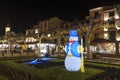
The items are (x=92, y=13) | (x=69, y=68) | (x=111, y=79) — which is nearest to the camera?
(x=111, y=79)

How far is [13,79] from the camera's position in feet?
30.1

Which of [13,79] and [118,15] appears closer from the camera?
[13,79]

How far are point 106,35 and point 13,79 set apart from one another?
28626 millimetres

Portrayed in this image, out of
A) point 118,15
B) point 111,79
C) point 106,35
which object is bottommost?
point 111,79

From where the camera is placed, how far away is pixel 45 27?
51906 mm

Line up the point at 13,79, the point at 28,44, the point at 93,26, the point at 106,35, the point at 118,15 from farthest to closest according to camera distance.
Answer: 1. the point at 28,44
2. the point at 106,35
3. the point at 118,15
4. the point at 93,26
5. the point at 13,79

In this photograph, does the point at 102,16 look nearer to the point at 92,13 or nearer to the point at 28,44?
the point at 92,13

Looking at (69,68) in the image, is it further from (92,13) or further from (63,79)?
(92,13)

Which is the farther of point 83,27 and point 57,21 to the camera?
point 57,21

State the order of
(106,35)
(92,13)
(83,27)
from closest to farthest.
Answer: (83,27)
(106,35)
(92,13)

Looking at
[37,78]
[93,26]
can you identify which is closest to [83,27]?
[93,26]

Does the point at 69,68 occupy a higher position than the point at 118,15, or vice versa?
the point at 118,15

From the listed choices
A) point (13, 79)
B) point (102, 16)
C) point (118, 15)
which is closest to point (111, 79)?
point (13, 79)

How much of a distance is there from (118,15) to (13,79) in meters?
27.9
